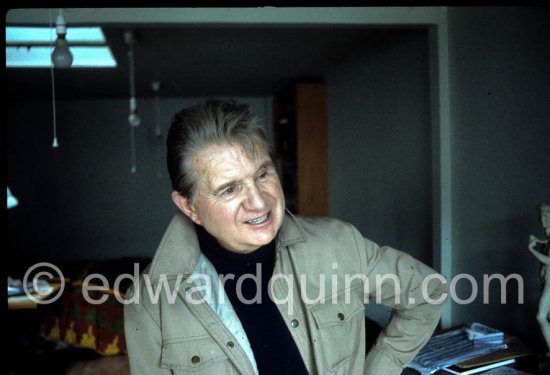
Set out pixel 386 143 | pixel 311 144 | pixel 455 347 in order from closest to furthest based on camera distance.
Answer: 1. pixel 455 347
2. pixel 386 143
3. pixel 311 144

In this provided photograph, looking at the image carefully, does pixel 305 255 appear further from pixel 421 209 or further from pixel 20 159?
pixel 20 159

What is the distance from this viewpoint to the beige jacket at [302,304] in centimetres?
154

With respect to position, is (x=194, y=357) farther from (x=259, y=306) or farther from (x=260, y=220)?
(x=260, y=220)

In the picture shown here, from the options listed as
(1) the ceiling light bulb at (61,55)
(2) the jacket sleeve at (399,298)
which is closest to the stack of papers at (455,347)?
(2) the jacket sleeve at (399,298)

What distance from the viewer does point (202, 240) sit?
1.70m

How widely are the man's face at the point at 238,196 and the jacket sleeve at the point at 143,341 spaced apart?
312 millimetres

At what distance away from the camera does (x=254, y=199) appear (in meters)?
1.51

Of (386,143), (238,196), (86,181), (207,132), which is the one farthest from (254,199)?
(86,181)

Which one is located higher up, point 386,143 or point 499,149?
point 386,143

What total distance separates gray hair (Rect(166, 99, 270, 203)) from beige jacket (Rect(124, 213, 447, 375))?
0.68 ft

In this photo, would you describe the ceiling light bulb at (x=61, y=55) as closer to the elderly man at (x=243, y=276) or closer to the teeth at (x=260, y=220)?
the elderly man at (x=243, y=276)

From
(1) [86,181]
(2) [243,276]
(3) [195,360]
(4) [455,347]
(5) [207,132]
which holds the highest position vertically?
(5) [207,132]

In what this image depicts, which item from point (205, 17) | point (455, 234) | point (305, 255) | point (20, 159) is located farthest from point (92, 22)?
point (20, 159)

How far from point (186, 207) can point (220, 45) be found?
3020mm
